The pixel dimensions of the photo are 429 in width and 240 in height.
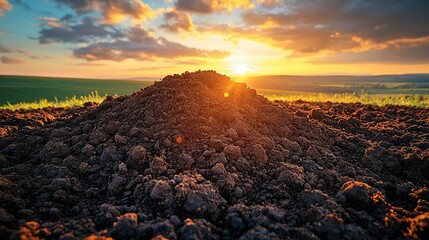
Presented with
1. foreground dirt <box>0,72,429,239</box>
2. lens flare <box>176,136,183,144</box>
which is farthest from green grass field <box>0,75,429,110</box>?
lens flare <box>176,136,183,144</box>

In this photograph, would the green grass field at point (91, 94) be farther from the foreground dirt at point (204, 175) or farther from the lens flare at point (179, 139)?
the lens flare at point (179, 139)

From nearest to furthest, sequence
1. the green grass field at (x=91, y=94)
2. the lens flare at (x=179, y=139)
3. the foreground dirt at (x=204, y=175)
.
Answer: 1. the foreground dirt at (x=204, y=175)
2. the lens flare at (x=179, y=139)
3. the green grass field at (x=91, y=94)

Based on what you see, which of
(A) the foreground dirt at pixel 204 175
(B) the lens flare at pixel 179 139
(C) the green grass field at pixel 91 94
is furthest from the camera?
(C) the green grass field at pixel 91 94

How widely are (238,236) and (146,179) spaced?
1.15 m

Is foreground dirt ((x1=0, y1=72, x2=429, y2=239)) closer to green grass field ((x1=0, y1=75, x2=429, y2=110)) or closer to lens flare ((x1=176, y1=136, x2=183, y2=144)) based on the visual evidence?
lens flare ((x1=176, y1=136, x2=183, y2=144))

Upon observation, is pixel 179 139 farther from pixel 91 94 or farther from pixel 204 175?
pixel 91 94

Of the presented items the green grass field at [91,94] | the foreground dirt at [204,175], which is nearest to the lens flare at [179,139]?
the foreground dirt at [204,175]

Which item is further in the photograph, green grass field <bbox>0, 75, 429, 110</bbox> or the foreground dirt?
green grass field <bbox>0, 75, 429, 110</bbox>

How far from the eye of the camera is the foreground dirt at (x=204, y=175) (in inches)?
96.0

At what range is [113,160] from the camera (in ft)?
11.6

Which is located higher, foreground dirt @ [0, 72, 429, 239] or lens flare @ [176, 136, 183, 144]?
lens flare @ [176, 136, 183, 144]

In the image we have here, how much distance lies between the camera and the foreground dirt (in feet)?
8.00

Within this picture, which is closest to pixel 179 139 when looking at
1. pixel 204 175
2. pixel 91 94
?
pixel 204 175

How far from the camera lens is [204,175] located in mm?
3227
